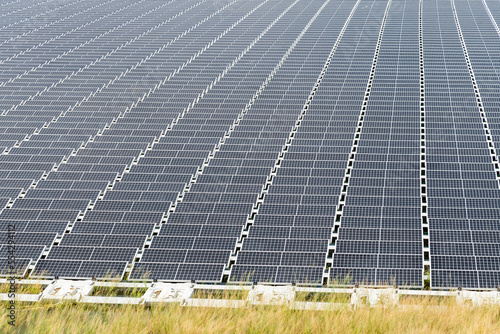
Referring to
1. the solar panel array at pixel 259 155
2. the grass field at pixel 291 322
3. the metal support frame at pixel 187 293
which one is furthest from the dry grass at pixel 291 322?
the solar panel array at pixel 259 155

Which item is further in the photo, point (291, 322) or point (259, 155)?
point (259, 155)

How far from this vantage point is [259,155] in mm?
27766

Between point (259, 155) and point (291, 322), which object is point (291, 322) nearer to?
point (291, 322)

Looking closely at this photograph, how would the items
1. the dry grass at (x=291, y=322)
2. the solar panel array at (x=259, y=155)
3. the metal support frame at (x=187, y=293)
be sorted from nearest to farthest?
the dry grass at (x=291, y=322), the metal support frame at (x=187, y=293), the solar panel array at (x=259, y=155)

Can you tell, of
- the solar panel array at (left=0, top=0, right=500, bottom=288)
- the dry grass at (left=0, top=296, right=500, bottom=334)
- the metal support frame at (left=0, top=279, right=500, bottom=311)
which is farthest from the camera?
the solar panel array at (left=0, top=0, right=500, bottom=288)

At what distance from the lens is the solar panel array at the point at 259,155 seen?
63.4 feet

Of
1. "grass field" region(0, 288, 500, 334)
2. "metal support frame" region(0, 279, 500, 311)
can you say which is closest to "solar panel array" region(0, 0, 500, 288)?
"metal support frame" region(0, 279, 500, 311)

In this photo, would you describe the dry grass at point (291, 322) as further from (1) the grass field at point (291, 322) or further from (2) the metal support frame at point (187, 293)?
(2) the metal support frame at point (187, 293)

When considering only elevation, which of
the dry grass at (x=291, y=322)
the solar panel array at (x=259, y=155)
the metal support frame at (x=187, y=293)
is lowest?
the solar panel array at (x=259, y=155)

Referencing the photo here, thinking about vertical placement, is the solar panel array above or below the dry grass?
below

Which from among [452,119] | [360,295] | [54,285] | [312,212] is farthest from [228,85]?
[360,295]

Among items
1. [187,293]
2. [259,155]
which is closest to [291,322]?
[187,293]

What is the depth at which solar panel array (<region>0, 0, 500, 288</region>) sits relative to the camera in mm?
19331

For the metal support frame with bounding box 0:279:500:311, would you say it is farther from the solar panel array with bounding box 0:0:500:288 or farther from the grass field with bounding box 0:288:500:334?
the grass field with bounding box 0:288:500:334
